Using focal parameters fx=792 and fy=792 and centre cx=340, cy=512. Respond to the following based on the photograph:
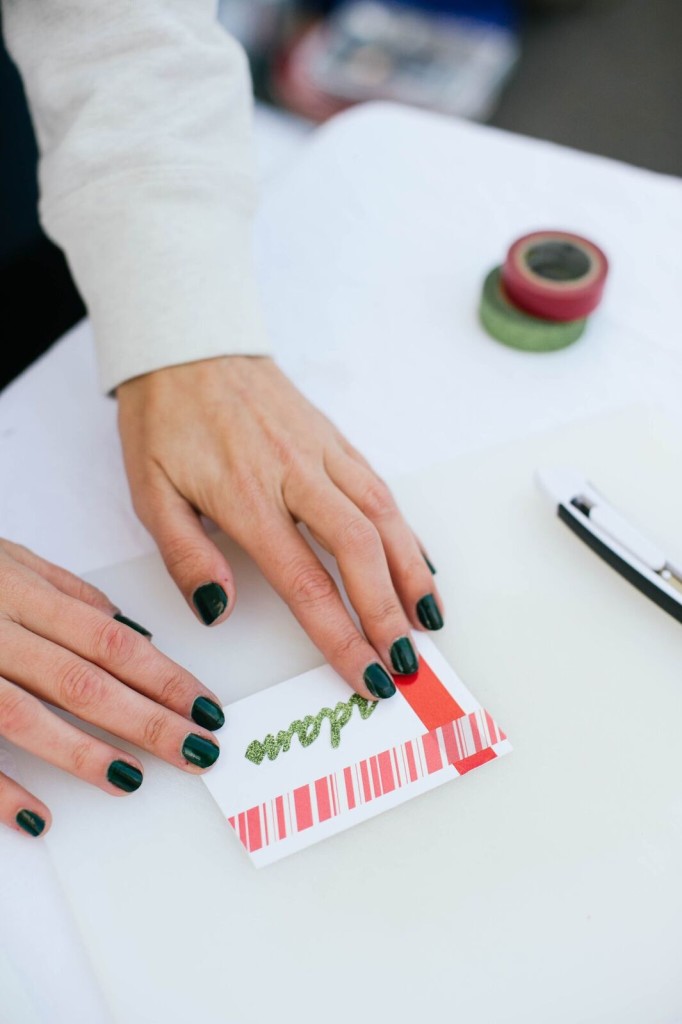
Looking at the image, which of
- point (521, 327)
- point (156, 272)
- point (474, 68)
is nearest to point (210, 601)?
point (156, 272)

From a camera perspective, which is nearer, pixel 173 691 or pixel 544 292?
pixel 173 691

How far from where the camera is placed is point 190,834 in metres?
0.50

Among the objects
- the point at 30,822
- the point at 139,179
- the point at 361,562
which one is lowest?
the point at 30,822

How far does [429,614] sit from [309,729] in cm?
12

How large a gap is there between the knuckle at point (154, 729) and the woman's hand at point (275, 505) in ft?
0.28

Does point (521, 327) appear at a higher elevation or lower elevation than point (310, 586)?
higher

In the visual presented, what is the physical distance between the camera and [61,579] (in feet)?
1.93

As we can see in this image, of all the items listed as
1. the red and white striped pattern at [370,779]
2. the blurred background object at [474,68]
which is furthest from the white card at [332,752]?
the blurred background object at [474,68]

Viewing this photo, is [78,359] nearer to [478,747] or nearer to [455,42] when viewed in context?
[478,747]

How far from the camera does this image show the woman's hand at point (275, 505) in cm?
→ 58

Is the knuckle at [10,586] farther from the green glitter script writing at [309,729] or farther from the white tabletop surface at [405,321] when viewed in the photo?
the green glitter script writing at [309,729]

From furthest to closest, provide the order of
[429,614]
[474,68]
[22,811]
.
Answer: [474,68], [429,614], [22,811]

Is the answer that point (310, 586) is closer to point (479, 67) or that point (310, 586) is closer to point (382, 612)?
point (382, 612)

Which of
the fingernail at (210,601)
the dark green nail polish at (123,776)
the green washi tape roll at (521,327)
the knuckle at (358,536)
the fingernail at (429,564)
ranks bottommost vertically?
the dark green nail polish at (123,776)
